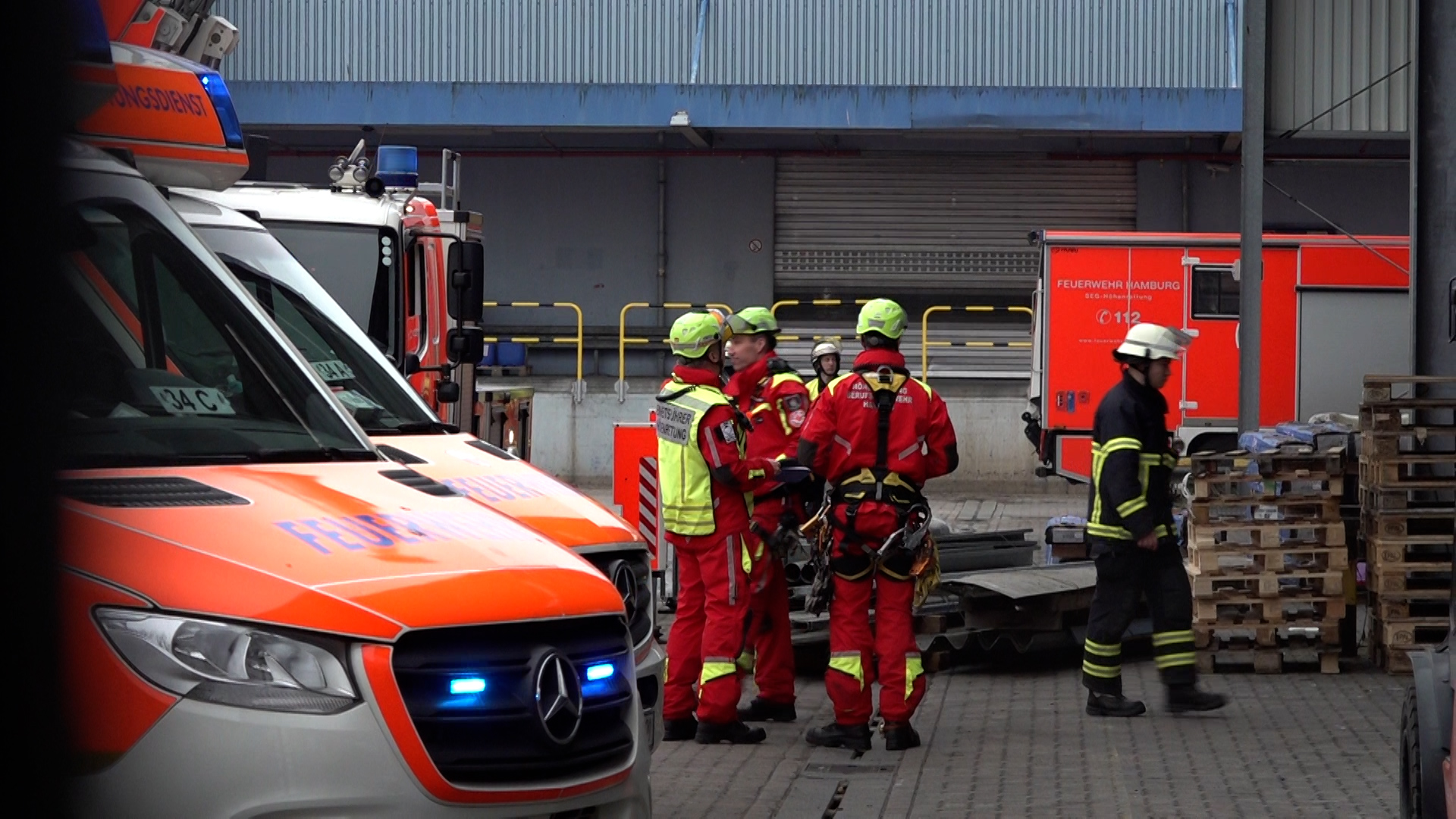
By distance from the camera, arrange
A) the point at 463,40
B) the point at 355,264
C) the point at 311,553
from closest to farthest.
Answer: the point at 311,553, the point at 355,264, the point at 463,40

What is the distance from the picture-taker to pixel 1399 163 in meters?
27.3

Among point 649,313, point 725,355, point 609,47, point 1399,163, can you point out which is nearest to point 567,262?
point 649,313

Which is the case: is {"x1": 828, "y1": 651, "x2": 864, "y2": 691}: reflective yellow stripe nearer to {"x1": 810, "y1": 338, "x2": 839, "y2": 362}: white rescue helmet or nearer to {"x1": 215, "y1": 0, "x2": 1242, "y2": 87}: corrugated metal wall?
{"x1": 810, "y1": 338, "x2": 839, "y2": 362}: white rescue helmet

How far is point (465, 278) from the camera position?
1212cm

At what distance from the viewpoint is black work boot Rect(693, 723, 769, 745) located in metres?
8.38

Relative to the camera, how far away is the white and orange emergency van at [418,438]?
541cm

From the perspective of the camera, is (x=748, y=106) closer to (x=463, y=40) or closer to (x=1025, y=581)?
(x=463, y=40)

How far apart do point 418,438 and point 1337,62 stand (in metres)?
10.6

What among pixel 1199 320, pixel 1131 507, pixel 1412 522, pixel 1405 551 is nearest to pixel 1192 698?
pixel 1131 507

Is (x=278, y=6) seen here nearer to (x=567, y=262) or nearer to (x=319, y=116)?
(x=319, y=116)

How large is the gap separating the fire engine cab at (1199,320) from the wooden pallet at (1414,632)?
9.22 m

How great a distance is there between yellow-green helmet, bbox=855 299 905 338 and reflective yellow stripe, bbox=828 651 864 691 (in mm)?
1513

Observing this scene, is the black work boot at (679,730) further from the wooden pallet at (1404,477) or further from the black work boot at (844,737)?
the wooden pallet at (1404,477)

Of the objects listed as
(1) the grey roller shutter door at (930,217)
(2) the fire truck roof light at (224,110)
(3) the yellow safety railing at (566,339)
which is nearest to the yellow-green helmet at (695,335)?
(2) the fire truck roof light at (224,110)
